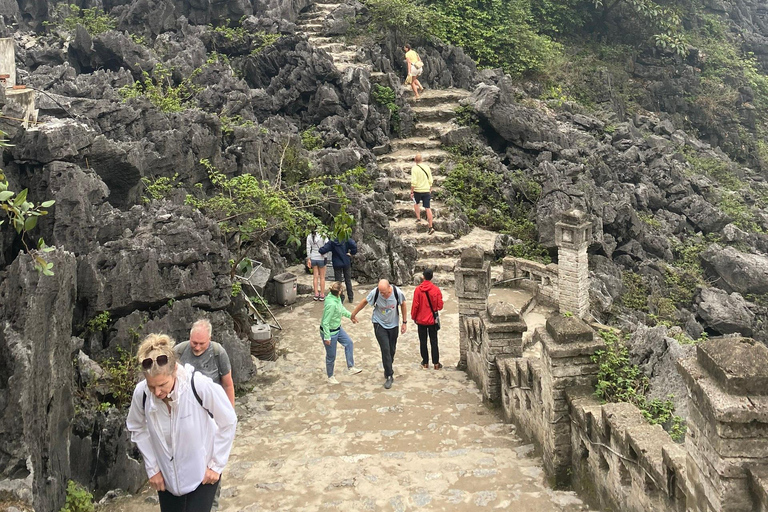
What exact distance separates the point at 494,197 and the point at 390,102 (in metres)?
4.99

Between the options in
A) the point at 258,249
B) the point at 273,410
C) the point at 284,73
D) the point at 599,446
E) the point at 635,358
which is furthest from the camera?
the point at 284,73

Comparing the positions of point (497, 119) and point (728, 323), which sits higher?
point (497, 119)

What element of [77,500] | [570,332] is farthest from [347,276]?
[77,500]

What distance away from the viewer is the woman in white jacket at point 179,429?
14.0ft

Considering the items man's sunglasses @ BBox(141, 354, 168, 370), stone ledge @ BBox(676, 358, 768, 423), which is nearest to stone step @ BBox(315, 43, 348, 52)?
man's sunglasses @ BBox(141, 354, 168, 370)

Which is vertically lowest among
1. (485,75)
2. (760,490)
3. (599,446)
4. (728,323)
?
(728,323)

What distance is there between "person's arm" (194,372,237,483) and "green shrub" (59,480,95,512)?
105 inches

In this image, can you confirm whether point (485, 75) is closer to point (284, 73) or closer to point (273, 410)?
point (284, 73)

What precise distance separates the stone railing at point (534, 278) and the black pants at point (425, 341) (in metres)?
4.42

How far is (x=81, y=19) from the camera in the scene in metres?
22.0

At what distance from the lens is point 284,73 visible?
2198 cm

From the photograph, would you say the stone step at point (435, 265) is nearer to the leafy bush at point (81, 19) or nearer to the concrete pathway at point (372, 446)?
the concrete pathway at point (372, 446)

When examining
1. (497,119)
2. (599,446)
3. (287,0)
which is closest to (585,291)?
(599,446)

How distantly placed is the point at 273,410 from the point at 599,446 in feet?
16.0
